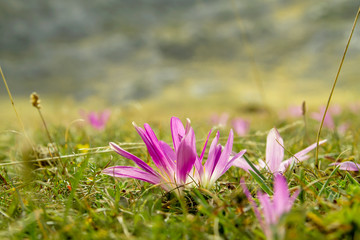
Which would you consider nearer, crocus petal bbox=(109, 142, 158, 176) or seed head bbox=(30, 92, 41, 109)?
crocus petal bbox=(109, 142, 158, 176)

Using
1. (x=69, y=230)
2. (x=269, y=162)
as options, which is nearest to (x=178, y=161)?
(x=69, y=230)

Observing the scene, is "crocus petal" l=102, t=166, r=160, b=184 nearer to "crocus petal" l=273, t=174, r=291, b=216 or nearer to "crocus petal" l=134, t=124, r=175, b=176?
"crocus petal" l=134, t=124, r=175, b=176

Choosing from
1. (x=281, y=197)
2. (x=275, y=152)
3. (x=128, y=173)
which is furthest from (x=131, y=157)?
(x=275, y=152)

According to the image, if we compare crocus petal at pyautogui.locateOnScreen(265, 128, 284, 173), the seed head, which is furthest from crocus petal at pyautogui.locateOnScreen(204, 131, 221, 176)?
the seed head

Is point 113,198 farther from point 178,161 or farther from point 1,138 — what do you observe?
point 1,138

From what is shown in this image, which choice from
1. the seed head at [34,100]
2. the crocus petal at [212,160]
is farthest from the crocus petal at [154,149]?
the seed head at [34,100]

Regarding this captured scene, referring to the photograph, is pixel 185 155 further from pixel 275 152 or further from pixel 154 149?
pixel 275 152

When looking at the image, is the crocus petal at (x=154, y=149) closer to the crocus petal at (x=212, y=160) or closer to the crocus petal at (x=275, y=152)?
the crocus petal at (x=212, y=160)
